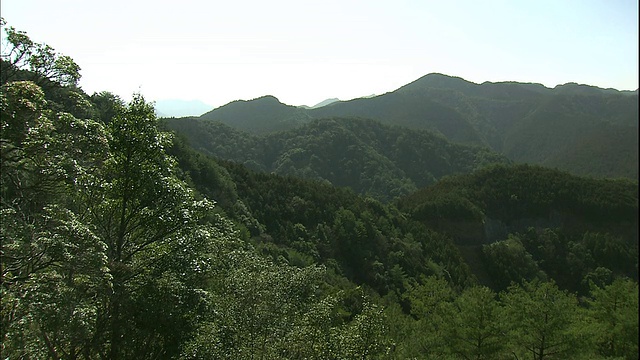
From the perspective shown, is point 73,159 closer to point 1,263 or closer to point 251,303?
point 1,263

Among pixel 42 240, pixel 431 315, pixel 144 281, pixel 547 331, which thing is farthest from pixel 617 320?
pixel 42 240

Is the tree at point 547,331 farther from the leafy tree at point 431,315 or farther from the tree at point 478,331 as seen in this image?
the leafy tree at point 431,315

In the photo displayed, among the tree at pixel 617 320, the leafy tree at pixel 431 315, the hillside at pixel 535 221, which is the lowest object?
the hillside at pixel 535 221

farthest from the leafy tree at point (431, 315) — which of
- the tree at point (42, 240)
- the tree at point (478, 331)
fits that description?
the tree at point (42, 240)

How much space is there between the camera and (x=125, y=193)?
1451 centimetres

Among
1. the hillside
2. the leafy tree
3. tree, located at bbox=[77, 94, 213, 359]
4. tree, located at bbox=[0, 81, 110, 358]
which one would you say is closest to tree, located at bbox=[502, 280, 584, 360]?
the leafy tree

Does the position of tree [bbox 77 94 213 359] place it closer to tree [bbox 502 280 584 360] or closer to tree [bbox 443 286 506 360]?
tree [bbox 443 286 506 360]

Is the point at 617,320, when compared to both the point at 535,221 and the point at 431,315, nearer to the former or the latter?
the point at 431,315

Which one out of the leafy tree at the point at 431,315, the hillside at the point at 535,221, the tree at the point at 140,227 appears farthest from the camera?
the hillside at the point at 535,221

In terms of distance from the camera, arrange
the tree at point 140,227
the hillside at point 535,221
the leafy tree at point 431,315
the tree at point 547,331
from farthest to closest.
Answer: the hillside at point 535,221 → the leafy tree at point 431,315 → the tree at point 547,331 → the tree at point 140,227

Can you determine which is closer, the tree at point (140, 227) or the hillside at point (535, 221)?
the tree at point (140, 227)

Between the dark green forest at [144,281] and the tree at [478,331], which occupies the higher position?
the dark green forest at [144,281]

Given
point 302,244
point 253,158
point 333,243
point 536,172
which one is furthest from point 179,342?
point 253,158

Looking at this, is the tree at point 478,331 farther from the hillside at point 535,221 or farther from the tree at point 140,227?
the hillside at point 535,221
